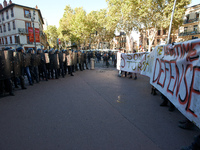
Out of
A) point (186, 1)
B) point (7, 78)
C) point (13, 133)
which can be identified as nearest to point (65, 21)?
point (186, 1)

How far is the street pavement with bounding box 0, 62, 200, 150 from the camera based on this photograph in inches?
99.3

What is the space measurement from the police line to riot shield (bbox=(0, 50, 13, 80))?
5520mm

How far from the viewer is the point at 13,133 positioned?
285cm

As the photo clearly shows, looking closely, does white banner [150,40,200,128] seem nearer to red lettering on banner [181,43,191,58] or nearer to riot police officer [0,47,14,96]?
red lettering on banner [181,43,191,58]

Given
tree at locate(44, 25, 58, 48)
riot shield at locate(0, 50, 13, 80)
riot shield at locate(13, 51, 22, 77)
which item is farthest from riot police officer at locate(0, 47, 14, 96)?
tree at locate(44, 25, 58, 48)

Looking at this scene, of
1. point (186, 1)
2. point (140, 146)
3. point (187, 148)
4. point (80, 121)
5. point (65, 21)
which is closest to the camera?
point (187, 148)

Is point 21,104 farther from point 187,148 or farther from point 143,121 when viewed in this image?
point 187,148

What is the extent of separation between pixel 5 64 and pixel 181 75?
5802 millimetres

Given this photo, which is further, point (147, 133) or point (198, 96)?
point (147, 133)

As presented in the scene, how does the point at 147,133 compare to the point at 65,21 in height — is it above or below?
below

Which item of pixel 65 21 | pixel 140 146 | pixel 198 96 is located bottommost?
pixel 140 146

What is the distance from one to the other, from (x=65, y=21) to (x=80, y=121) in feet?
164

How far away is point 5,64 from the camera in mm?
5176

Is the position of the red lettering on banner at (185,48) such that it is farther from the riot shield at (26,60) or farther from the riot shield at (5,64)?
the riot shield at (26,60)
